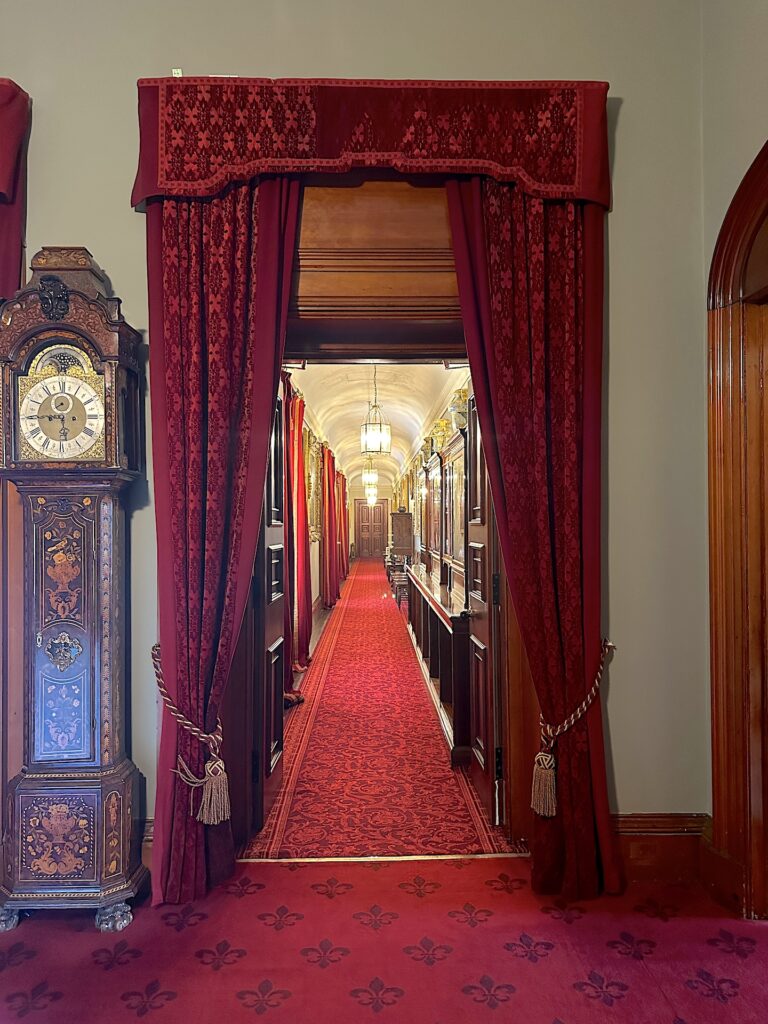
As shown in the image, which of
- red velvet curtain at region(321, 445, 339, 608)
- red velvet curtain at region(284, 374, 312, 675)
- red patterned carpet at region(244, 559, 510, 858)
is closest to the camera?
red patterned carpet at region(244, 559, 510, 858)

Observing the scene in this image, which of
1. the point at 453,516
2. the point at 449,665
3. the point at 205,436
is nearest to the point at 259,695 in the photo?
the point at 205,436

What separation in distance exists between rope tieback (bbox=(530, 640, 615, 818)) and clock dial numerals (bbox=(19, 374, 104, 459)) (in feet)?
7.42

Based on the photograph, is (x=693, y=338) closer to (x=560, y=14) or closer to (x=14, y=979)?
(x=560, y=14)

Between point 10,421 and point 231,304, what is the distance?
3.35 ft

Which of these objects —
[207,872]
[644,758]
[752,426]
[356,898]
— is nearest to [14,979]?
[207,872]

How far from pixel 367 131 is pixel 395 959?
330cm

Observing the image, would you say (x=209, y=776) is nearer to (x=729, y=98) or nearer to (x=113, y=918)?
(x=113, y=918)

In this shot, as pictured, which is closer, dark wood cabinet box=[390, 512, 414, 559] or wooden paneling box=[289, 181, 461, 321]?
wooden paneling box=[289, 181, 461, 321]

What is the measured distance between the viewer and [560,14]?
2.81 m

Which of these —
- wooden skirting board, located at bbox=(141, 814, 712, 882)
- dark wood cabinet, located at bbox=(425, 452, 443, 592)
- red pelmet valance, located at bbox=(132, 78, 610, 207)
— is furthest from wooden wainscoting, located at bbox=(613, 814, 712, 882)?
dark wood cabinet, located at bbox=(425, 452, 443, 592)

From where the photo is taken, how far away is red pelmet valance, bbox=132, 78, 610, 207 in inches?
102

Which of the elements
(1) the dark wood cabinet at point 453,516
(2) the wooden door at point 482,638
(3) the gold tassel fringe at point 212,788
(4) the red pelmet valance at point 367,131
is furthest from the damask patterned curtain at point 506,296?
(1) the dark wood cabinet at point 453,516

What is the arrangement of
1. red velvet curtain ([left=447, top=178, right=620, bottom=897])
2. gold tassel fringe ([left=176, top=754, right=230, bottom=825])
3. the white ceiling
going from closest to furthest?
gold tassel fringe ([left=176, top=754, right=230, bottom=825]) → red velvet curtain ([left=447, top=178, right=620, bottom=897]) → the white ceiling

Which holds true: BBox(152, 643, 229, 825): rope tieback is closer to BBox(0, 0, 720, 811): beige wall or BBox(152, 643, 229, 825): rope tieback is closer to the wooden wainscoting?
BBox(0, 0, 720, 811): beige wall
